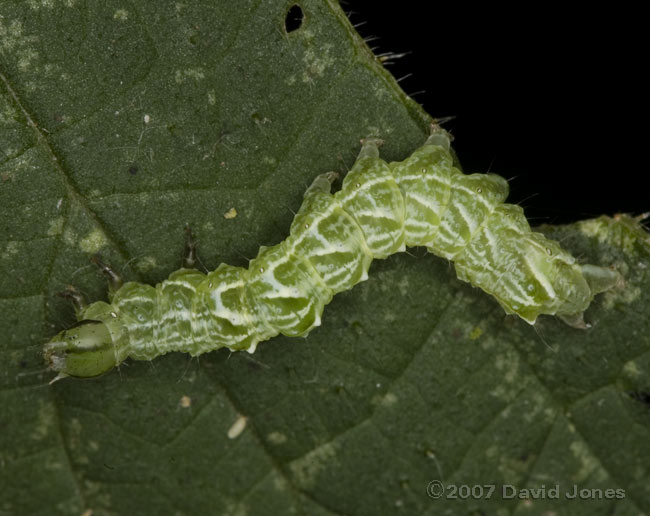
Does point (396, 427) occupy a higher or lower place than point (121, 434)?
lower

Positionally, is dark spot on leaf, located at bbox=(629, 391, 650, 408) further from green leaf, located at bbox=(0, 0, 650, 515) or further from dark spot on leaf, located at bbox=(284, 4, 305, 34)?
dark spot on leaf, located at bbox=(284, 4, 305, 34)

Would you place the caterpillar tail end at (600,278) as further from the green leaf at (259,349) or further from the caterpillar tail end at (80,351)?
the caterpillar tail end at (80,351)

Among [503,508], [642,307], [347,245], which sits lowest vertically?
[503,508]

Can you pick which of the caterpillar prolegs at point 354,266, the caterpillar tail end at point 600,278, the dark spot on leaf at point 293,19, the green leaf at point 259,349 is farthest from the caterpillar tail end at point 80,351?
the caterpillar tail end at point 600,278

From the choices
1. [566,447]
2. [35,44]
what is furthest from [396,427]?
[35,44]

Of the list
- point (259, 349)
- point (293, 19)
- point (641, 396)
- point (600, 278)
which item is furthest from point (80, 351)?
point (641, 396)

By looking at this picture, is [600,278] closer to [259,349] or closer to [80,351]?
[259,349]

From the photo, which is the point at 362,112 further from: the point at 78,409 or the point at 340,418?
the point at 78,409
